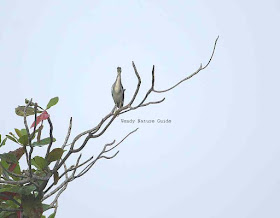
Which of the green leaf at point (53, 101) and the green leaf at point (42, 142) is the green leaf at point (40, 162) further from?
the green leaf at point (53, 101)

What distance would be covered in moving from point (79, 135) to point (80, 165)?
0.74 ft

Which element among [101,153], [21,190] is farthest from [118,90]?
[21,190]

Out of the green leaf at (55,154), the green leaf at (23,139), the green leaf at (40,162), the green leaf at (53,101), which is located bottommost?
the green leaf at (40,162)

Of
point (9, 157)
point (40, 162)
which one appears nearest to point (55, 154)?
point (40, 162)

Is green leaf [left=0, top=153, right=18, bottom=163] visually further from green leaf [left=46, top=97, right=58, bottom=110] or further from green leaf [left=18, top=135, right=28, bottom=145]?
green leaf [left=46, top=97, right=58, bottom=110]

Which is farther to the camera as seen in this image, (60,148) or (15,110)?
(15,110)

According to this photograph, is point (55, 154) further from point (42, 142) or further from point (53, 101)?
point (53, 101)

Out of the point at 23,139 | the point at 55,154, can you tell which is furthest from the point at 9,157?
the point at 55,154

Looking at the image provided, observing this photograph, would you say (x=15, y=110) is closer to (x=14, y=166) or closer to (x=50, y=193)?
(x=14, y=166)

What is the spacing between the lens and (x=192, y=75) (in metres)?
1.72

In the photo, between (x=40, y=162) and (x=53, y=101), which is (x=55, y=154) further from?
(x=53, y=101)

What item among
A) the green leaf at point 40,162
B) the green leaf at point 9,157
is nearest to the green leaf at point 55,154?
the green leaf at point 40,162

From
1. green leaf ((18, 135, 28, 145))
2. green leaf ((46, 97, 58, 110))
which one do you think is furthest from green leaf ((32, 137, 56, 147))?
green leaf ((46, 97, 58, 110))

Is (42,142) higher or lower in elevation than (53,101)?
lower
